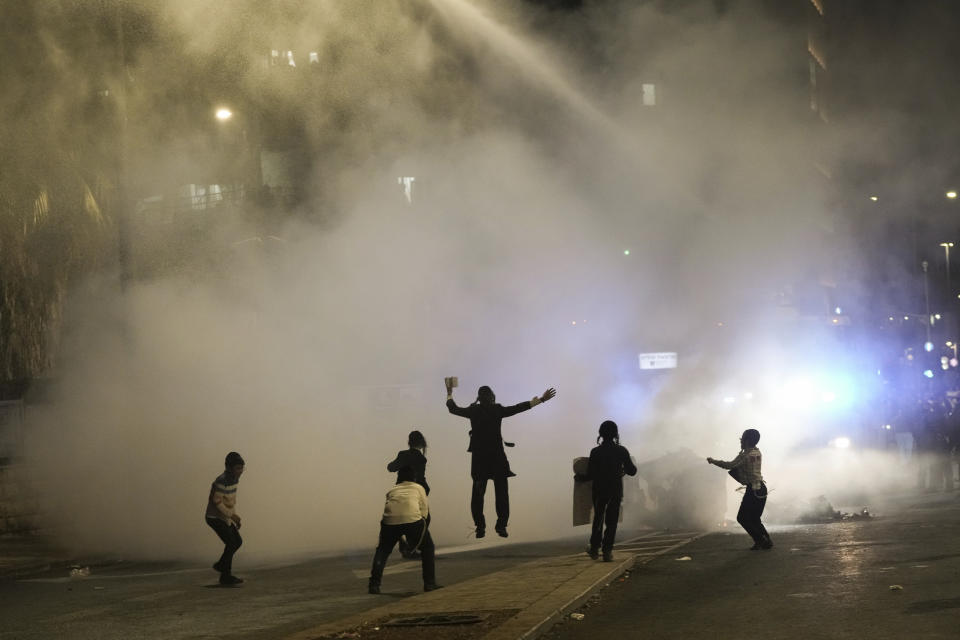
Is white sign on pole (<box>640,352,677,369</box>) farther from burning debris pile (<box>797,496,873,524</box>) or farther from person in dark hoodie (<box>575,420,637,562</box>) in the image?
person in dark hoodie (<box>575,420,637,562</box>)

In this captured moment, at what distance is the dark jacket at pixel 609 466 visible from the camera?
10086 millimetres

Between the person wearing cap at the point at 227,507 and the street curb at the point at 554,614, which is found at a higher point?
the person wearing cap at the point at 227,507

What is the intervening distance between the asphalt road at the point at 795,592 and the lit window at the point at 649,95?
1094cm

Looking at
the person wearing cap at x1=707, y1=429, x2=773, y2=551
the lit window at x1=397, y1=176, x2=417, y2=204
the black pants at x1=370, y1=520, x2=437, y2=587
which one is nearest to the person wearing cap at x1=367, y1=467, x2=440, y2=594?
the black pants at x1=370, y1=520, x2=437, y2=587

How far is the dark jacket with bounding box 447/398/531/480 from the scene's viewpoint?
10.3 meters

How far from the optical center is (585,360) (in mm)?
21031

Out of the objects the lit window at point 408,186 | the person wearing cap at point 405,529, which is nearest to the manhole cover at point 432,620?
the person wearing cap at point 405,529

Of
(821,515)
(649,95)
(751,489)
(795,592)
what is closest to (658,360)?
(649,95)

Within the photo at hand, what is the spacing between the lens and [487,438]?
33.7ft

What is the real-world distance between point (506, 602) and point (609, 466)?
8.22 ft

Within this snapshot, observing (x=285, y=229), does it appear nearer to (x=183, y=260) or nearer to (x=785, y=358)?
(x=183, y=260)

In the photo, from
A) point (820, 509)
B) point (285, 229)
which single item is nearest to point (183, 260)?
point (285, 229)

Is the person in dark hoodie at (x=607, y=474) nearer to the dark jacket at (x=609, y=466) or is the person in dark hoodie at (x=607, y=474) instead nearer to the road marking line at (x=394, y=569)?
the dark jacket at (x=609, y=466)

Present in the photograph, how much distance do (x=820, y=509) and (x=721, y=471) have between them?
1.18 m
